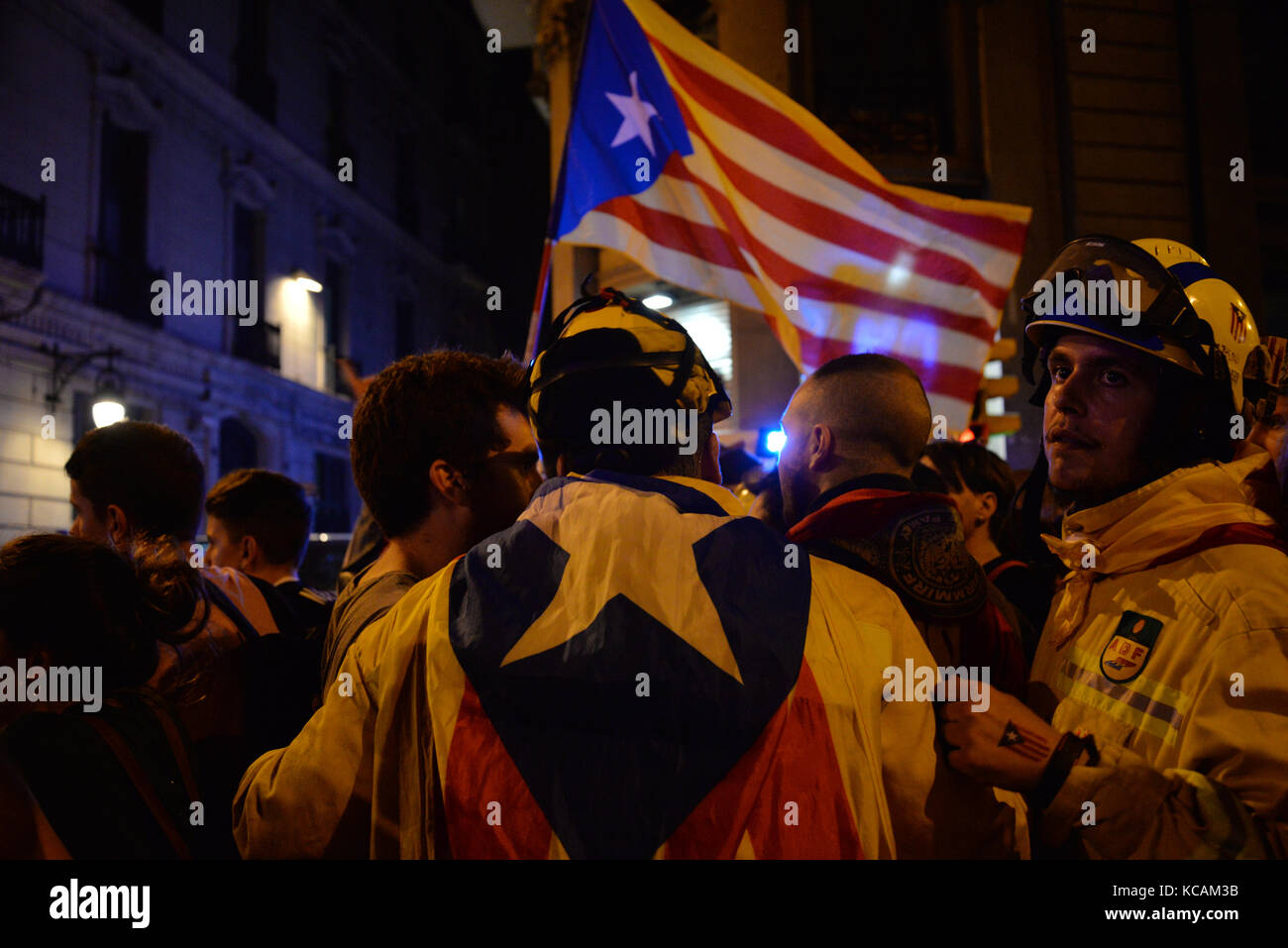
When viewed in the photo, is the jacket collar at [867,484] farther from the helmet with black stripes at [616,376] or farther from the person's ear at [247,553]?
the person's ear at [247,553]

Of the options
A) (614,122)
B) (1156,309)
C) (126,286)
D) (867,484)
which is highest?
(126,286)

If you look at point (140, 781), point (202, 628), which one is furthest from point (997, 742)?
point (202, 628)

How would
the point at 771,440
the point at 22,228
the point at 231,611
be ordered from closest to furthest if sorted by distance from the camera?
the point at 231,611, the point at 771,440, the point at 22,228

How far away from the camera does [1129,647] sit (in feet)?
6.15

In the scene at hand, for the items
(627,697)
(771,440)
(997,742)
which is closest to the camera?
(627,697)

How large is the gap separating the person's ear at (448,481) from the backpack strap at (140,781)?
2.91ft

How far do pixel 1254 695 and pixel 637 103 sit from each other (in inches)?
169

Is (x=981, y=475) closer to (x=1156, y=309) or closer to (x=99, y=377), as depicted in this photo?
(x=1156, y=309)

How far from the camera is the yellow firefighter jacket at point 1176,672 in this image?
1.60 m

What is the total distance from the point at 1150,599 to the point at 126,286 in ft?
62.7

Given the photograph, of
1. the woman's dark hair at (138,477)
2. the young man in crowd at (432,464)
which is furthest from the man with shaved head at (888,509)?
the woman's dark hair at (138,477)

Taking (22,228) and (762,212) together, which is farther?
(22,228)
